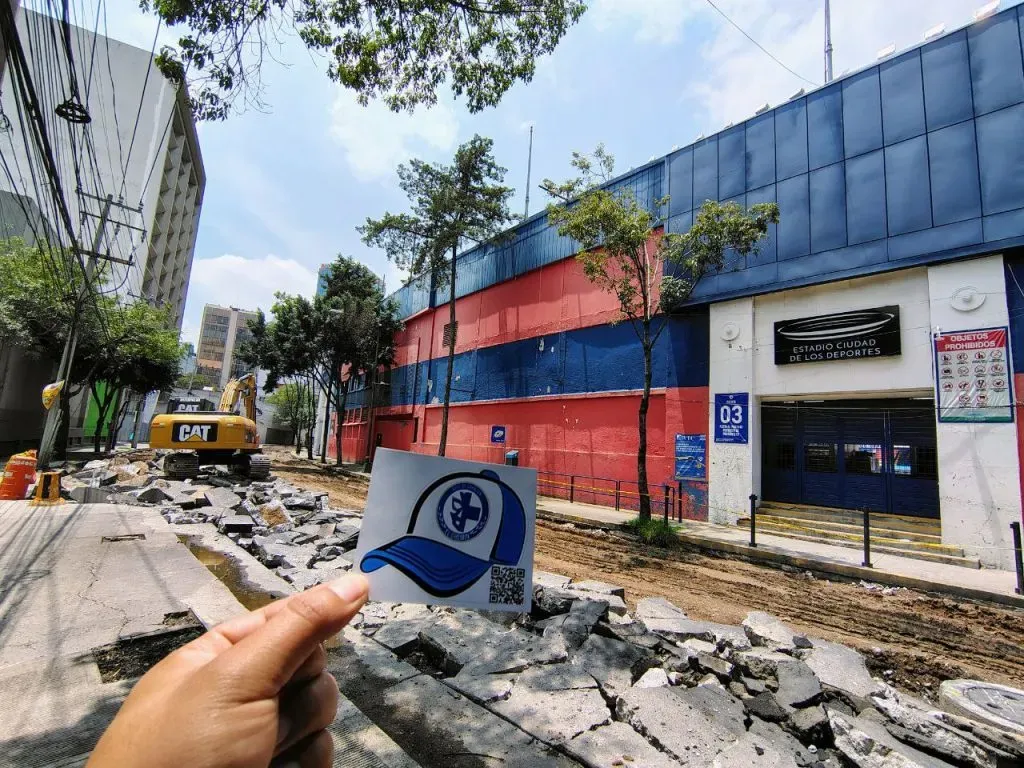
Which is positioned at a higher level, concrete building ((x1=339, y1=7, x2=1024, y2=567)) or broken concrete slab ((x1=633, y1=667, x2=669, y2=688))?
concrete building ((x1=339, y1=7, x2=1024, y2=567))

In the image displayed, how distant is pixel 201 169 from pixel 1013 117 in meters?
58.6

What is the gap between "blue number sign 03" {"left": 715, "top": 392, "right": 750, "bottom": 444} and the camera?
12734 mm

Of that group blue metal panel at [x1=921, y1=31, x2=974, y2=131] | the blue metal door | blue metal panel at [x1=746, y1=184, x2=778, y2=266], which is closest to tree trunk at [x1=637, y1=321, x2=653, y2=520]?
the blue metal door

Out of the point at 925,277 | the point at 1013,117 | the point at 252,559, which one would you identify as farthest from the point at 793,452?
the point at 252,559

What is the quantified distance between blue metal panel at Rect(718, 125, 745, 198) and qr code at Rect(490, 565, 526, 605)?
14.7 metres

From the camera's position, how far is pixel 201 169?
4800 centimetres

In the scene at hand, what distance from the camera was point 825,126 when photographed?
1244 centimetres

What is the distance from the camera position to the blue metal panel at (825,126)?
40.1ft

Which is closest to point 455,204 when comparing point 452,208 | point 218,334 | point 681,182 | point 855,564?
point 452,208

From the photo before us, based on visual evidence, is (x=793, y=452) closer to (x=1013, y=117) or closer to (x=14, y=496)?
(x=1013, y=117)

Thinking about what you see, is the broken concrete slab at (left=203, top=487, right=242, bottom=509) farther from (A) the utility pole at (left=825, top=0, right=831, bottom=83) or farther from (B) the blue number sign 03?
(A) the utility pole at (left=825, top=0, right=831, bottom=83)

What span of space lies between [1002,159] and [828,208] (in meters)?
3.07

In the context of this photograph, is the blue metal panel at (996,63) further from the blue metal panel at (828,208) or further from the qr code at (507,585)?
the qr code at (507,585)

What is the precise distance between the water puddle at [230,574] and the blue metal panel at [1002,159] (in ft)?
47.9
